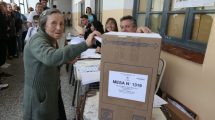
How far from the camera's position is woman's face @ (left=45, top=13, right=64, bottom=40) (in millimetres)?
1100

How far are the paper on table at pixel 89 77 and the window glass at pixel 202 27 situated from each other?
2.86 ft

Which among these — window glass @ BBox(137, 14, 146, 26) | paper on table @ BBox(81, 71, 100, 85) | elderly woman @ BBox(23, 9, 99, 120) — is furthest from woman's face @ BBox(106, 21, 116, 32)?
elderly woman @ BBox(23, 9, 99, 120)

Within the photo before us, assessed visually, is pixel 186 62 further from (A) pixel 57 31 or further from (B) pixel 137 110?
(A) pixel 57 31

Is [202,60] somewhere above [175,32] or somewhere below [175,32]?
below

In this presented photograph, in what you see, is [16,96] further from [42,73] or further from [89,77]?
[42,73]

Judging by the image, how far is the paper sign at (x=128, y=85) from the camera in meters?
Result: 0.84

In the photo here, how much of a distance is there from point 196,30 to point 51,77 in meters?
1.21

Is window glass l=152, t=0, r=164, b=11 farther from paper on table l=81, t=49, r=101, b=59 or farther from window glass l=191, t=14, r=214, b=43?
paper on table l=81, t=49, r=101, b=59

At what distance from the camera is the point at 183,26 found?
5.68 ft

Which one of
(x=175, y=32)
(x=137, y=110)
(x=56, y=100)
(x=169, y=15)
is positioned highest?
(x=169, y=15)

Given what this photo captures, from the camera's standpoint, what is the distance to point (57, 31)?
3.69ft

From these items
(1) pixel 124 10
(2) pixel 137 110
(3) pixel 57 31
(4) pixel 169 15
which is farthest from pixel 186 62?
(1) pixel 124 10

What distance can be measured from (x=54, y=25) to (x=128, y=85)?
574 millimetres

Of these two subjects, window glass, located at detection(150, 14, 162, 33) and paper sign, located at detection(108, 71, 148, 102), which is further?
window glass, located at detection(150, 14, 162, 33)
